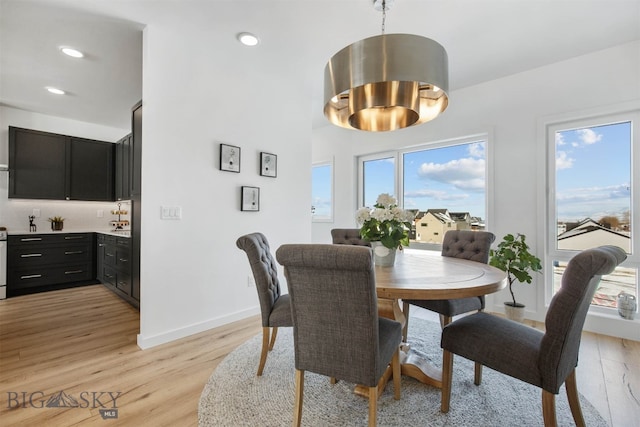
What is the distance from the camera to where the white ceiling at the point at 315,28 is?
2084mm

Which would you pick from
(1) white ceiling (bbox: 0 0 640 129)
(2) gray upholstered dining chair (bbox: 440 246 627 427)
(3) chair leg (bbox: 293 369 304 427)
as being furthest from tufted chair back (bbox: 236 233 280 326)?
(1) white ceiling (bbox: 0 0 640 129)

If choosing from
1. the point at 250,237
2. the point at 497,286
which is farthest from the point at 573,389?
the point at 250,237

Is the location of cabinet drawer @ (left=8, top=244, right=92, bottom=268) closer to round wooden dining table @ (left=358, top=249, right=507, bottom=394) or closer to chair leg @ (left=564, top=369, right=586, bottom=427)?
round wooden dining table @ (left=358, top=249, right=507, bottom=394)

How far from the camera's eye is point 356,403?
1622mm

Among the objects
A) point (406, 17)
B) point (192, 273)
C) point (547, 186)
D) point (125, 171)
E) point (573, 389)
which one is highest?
point (406, 17)

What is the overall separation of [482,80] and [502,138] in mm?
708

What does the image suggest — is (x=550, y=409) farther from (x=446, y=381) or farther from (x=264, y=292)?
(x=264, y=292)

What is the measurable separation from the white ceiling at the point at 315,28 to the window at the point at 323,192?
2.02 m

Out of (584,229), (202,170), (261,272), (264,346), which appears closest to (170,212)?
(202,170)

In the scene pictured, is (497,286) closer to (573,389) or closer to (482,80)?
(573,389)

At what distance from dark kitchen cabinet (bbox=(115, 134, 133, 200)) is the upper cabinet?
0.75 feet

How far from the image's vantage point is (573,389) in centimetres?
131

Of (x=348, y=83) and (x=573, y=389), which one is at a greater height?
(x=348, y=83)

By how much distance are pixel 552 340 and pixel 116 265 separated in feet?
14.3
